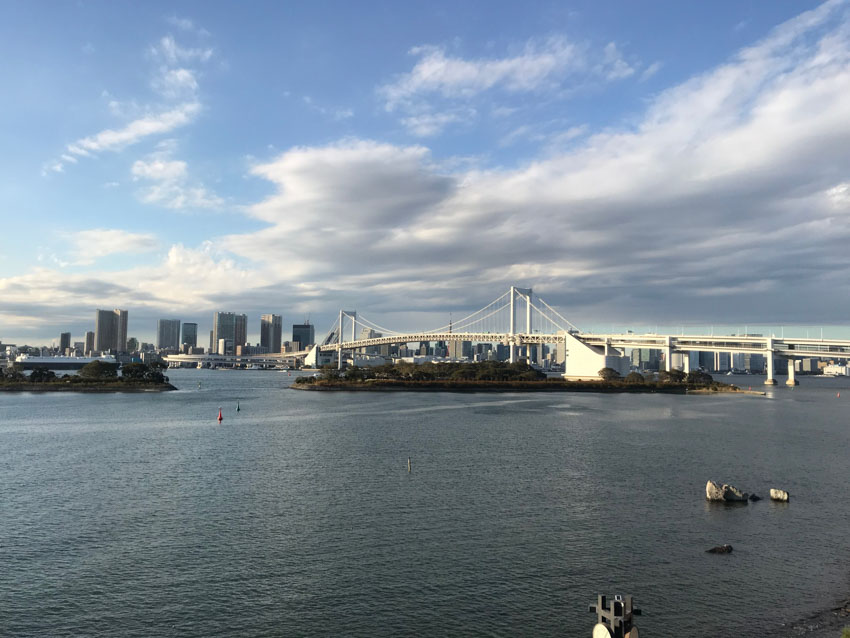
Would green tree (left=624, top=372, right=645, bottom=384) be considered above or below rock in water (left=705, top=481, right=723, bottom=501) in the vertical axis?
above

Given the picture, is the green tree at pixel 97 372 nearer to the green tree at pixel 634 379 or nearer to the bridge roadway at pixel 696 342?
the bridge roadway at pixel 696 342

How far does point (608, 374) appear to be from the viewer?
232ft

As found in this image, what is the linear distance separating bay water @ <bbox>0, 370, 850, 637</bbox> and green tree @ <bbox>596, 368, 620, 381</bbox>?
44.6 metres

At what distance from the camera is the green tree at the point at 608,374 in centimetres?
7006

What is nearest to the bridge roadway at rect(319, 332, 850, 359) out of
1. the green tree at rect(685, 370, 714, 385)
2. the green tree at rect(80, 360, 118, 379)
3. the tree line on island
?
the green tree at rect(685, 370, 714, 385)

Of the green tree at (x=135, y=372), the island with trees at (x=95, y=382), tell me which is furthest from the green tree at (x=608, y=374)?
the green tree at (x=135, y=372)

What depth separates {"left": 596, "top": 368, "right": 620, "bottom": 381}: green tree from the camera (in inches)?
2758

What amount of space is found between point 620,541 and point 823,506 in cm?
674

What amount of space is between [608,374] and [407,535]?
62708 mm

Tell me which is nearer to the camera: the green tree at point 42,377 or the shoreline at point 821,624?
the shoreline at point 821,624

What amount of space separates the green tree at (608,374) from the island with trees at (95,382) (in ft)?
158

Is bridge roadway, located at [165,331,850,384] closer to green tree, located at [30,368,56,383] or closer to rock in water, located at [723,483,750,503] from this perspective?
green tree, located at [30,368,56,383]

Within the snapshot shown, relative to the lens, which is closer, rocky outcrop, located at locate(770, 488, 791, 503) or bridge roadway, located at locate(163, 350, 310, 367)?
rocky outcrop, located at locate(770, 488, 791, 503)

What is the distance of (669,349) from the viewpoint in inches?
3083
